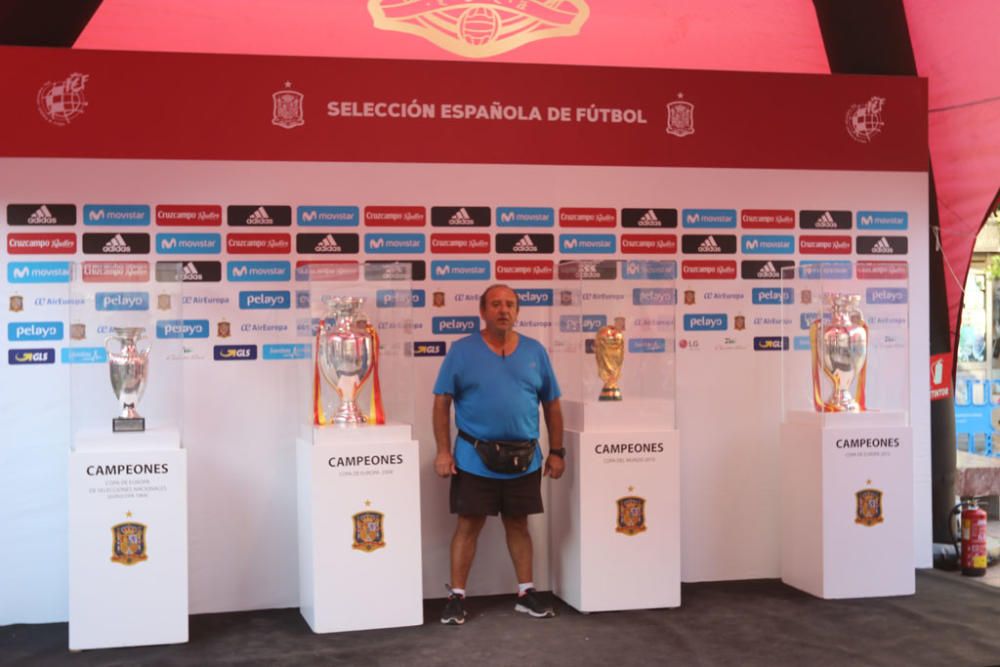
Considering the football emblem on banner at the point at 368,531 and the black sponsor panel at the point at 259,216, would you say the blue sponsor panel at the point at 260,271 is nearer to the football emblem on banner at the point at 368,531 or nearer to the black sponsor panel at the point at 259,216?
the black sponsor panel at the point at 259,216

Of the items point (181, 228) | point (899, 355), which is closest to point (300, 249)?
point (181, 228)

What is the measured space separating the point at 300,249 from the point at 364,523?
60.0 inches

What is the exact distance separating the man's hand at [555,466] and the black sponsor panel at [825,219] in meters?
2.04

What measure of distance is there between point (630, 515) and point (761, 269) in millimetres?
1682

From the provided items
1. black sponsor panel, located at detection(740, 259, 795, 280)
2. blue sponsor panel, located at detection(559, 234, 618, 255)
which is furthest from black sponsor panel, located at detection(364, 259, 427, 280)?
black sponsor panel, located at detection(740, 259, 795, 280)

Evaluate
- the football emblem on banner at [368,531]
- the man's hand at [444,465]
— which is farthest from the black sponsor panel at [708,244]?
the football emblem on banner at [368,531]

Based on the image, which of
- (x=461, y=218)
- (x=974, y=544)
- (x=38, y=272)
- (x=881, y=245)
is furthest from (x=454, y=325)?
(x=974, y=544)

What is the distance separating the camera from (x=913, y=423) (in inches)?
254

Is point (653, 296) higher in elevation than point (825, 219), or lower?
lower

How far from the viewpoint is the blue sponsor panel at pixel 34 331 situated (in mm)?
5516

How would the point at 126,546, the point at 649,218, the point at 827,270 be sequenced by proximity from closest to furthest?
the point at 126,546 < the point at 827,270 < the point at 649,218

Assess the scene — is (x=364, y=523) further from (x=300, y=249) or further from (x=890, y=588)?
(x=890, y=588)

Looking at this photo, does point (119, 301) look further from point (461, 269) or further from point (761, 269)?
point (761, 269)

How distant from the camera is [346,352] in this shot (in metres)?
5.35
